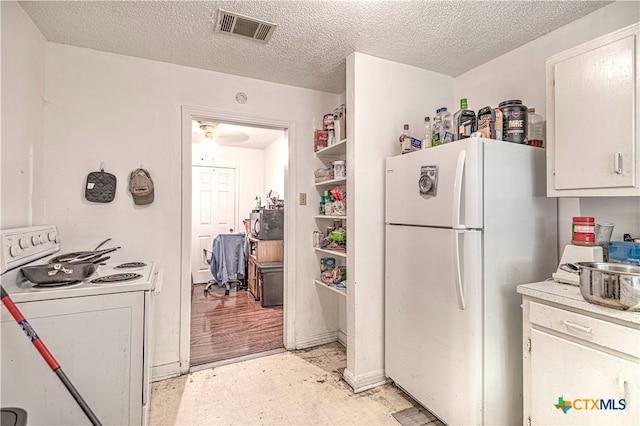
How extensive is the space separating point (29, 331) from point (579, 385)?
85.3 inches

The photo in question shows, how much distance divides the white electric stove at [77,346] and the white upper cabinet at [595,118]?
2162 millimetres

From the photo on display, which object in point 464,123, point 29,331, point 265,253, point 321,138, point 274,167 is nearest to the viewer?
point 29,331

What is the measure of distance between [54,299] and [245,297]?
10.7 ft

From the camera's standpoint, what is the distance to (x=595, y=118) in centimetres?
148

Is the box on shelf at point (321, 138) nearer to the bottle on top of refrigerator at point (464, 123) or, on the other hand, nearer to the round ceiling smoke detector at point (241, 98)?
the round ceiling smoke detector at point (241, 98)

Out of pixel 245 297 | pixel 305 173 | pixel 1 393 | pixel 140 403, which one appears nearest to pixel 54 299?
pixel 1 393

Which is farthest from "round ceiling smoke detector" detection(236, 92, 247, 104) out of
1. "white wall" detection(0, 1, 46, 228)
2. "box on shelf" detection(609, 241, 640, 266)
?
"box on shelf" detection(609, 241, 640, 266)

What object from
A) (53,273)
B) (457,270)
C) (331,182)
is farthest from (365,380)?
(53,273)

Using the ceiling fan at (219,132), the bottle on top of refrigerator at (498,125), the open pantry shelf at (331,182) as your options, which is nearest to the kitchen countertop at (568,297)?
the bottle on top of refrigerator at (498,125)

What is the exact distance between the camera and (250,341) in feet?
9.65

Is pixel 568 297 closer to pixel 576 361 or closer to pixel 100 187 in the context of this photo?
pixel 576 361

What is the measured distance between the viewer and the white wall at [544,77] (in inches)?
64.0

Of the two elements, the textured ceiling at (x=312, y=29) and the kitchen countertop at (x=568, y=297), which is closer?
the kitchen countertop at (x=568, y=297)

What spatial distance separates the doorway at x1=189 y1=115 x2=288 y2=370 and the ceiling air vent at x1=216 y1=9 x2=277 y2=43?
1592 mm
